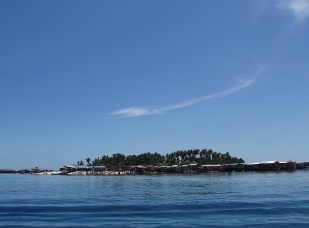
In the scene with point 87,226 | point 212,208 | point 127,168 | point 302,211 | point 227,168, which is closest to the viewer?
point 87,226

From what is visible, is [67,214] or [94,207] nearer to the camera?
[67,214]

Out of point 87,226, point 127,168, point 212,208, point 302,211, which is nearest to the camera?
point 87,226

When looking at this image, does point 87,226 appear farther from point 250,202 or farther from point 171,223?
point 250,202

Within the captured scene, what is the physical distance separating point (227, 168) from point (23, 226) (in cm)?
15277

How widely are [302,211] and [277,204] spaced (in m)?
4.94

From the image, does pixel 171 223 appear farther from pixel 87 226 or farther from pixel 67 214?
pixel 67 214

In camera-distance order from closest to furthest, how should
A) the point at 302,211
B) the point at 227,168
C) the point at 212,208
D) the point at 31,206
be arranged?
1. the point at 302,211
2. the point at 212,208
3. the point at 31,206
4. the point at 227,168

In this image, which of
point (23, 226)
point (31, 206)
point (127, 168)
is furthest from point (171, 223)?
point (127, 168)

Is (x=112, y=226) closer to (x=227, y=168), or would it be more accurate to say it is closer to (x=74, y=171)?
(x=227, y=168)

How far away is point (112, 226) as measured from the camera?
25.6 metres

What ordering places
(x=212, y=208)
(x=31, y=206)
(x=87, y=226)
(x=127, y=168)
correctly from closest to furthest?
(x=87, y=226), (x=212, y=208), (x=31, y=206), (x=127, y=168)

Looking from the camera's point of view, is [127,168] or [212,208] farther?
[127,168]

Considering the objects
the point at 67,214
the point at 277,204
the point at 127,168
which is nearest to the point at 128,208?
the point at 67,214

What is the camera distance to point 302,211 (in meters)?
31.0
